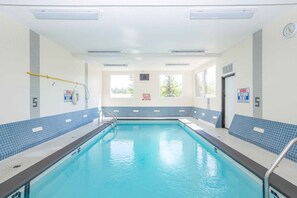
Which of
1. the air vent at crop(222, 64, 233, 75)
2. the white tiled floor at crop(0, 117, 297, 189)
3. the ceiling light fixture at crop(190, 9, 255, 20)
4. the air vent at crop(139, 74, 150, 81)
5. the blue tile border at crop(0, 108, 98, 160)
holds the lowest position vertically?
the white tiled floor at crop(0, 117, 297, 189)

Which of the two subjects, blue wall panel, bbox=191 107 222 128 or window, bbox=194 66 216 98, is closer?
blue wall panel, bbox=191 107 222 128

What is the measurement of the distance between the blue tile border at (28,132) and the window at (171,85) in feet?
16.5

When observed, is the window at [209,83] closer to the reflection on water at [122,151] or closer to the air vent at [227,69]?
the air vent at [227,69]

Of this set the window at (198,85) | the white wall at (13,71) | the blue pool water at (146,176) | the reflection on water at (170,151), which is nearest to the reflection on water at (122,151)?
the blue pool water at (146,176)

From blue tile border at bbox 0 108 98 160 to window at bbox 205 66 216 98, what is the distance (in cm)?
489

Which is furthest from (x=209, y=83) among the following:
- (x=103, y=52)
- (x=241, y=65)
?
(x=103, y=52)

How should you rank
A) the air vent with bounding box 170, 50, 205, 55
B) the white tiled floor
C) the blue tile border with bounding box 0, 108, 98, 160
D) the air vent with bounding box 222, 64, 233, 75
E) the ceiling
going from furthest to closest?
the air vent with bounding box 170, 50, 205, 55 < the air vent with bounding box 222, 64, 233, 75 < the blue tile border with bounding box 0, 108, 98, 160 < the ceiling < the white tiled floor

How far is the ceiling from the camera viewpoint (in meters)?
2.50

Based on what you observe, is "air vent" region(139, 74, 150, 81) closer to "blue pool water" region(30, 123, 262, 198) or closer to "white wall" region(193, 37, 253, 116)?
"white wall" region(193, 37, 253, 116)

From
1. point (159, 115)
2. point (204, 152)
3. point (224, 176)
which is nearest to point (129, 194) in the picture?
point (224, 176)

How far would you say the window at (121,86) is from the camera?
361 inches

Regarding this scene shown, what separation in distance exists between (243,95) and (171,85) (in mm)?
5142

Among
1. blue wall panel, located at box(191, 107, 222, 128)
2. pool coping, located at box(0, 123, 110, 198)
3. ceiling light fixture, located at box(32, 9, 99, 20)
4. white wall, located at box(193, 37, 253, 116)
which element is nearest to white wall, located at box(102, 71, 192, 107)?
blue wall panel, located at box(191, 107, 222, 128)

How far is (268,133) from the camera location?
316cm
